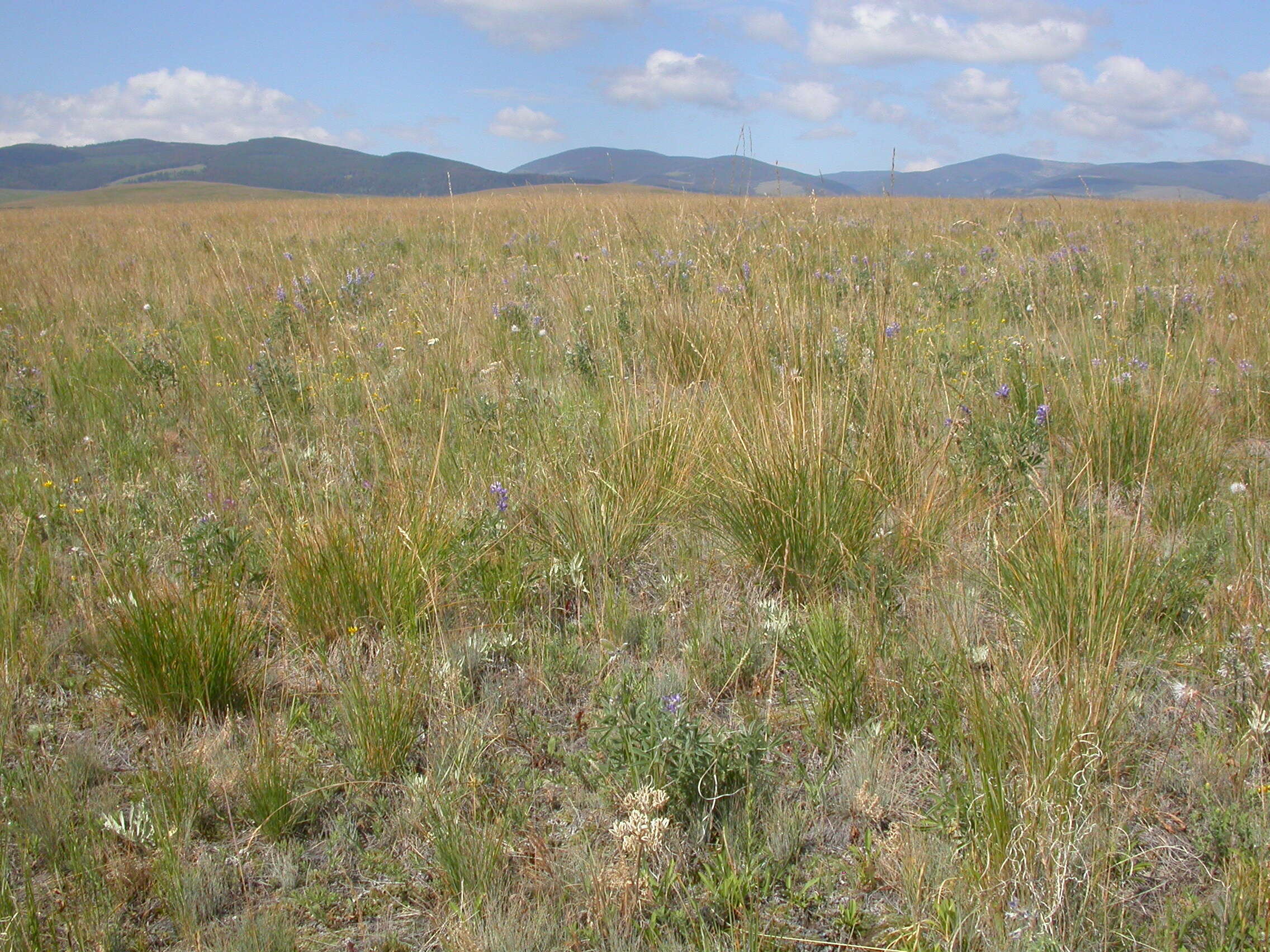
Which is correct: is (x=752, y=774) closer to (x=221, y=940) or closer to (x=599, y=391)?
(x=221, y=940)

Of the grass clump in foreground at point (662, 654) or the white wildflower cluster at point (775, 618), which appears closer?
the grass clump in foreground at point (662, 654)

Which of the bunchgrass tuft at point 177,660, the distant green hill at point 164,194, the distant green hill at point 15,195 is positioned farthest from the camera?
the distant green hill at point 15,195

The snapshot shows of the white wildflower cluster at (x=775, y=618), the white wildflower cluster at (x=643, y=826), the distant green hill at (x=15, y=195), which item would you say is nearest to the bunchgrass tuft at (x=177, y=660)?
the white wildflower cluster at (x=643, y=826)

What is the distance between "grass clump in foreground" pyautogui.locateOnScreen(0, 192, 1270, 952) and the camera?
152 cm

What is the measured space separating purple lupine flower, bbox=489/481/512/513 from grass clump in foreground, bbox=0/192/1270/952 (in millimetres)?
74

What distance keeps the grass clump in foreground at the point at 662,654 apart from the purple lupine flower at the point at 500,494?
74 millimetres

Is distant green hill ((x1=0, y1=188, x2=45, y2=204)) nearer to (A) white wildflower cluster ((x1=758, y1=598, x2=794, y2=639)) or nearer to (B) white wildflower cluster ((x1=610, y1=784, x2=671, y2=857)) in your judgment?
(A) white wildflower cluster ((x1=758, y1=598, x2=794, y2=639))

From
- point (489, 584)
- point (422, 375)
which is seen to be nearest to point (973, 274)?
point (422, 375)

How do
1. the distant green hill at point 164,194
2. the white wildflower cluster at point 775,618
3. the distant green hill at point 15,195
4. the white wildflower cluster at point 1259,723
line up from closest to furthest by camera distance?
the white wildflower cluster at point 1259,723 < the white wildflower cluster at point 775,618 < the distant green hill at point 164,194 < the distant green hill at point 15,195

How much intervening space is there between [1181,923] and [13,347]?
22.3ft

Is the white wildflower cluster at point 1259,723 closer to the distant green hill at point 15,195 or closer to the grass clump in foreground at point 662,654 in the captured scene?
the grass clump in foreground at point 662,654

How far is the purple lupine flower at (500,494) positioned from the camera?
9.37ft

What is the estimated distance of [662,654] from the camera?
7.57 feet

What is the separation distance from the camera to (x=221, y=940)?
149cm
